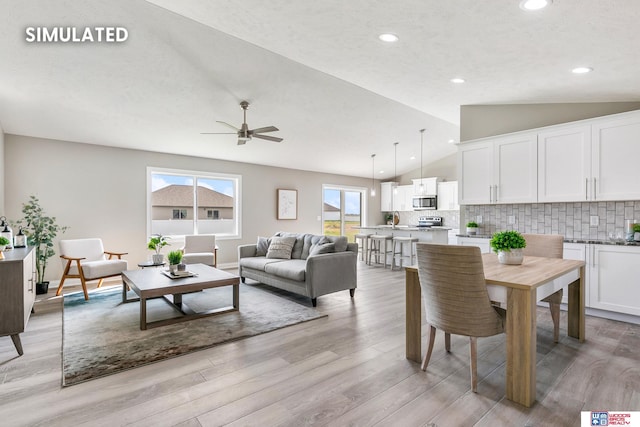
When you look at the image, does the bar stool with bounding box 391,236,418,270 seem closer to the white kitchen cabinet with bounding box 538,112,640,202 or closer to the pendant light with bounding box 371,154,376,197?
the pendant light with bounding box 371,154,376,197

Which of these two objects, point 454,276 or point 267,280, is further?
point 267,280

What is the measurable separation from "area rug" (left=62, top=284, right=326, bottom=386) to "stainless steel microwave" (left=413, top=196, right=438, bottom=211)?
563 centimetres

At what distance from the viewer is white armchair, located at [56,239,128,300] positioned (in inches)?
172

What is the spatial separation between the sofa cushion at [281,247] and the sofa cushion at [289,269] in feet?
1.47

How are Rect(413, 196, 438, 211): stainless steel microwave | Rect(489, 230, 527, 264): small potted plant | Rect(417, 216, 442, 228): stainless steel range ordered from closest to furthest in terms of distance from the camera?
1. Rect(489, 230, 527, 264): small potted plant
2. Rect(413, 196, 438, 211): stainless steel microwave
3. Rect(417, 216, 442, 228): stainless steel range

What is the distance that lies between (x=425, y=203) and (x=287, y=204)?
12.7 feet

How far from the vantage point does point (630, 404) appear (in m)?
1.97

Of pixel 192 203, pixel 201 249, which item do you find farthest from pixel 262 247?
pixel 192 203

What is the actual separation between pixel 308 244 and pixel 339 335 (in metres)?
2.18

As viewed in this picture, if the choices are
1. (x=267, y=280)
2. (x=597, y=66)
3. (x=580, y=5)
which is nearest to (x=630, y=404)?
(x=580, y=5)

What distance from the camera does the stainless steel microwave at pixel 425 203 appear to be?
8.84 meters

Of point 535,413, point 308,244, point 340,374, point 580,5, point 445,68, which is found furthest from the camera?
point 308,244

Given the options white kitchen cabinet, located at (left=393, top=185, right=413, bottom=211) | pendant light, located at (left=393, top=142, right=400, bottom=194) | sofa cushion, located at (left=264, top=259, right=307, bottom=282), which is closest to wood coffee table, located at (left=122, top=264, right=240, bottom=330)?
sofa cushion, located at (left=264, top=259, right=307, bottom=282)

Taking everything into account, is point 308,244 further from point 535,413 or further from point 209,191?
point 535,413
